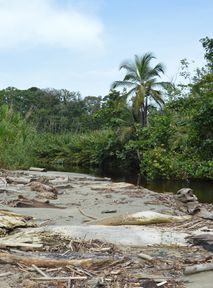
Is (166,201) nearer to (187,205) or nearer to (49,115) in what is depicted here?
(187,205)

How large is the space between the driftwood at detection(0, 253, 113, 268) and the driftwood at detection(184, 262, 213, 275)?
91 centimetres

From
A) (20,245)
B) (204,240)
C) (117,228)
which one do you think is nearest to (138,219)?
(117,228)

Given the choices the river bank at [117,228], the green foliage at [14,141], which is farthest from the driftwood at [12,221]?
the green foliage at [14,141]

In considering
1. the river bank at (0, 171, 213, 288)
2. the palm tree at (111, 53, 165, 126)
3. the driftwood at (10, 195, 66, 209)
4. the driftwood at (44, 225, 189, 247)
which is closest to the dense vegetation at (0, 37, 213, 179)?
the palm tree at (111, 53, 165, 126)

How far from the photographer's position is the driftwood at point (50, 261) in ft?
18.2

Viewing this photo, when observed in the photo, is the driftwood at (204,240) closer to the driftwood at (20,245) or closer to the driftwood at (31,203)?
the driftwood at (20,245)

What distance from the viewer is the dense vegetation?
79.8 feet

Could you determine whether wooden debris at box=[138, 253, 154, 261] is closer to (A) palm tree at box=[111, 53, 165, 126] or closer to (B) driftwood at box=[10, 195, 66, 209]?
(B) driftwood at box=[10, 195, 66, 209]

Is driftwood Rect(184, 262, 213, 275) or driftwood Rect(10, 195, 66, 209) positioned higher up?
driftwood Rect(10, 195, 66, 209)

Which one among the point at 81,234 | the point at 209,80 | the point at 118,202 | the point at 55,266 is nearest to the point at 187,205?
the point at 118,202

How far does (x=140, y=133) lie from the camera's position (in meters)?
32.2

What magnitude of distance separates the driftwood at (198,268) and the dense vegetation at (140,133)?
57.0 ft

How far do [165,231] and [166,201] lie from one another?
4.56 meters

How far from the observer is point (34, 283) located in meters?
4.95
